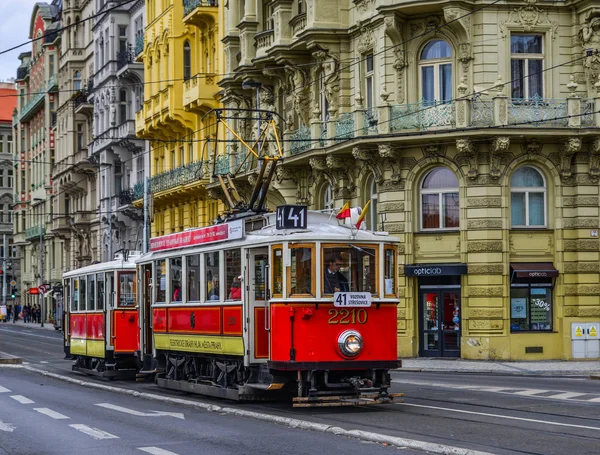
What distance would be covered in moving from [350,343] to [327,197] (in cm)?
2358

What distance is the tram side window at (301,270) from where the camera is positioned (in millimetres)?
19312

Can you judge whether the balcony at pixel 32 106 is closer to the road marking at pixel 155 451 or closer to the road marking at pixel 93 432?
the road marking at pixel 93 432

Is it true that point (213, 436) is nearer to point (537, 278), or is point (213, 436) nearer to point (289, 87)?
point (537, 278)

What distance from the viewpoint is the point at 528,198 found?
36.9 metres

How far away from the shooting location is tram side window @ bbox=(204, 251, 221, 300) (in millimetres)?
21641

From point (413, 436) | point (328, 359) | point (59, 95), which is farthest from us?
point (59, 95)

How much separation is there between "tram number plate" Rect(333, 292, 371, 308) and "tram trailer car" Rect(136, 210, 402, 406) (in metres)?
0.02

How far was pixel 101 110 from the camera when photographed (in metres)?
75.7

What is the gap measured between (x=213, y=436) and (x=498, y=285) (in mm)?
21486

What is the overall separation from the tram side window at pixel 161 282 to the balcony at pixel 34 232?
75.6m

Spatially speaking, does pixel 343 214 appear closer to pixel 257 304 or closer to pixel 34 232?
pixel 257 304

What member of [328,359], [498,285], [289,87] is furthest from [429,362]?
[328,359]

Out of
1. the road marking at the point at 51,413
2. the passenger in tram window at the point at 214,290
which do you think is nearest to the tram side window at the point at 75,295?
the passenger in tram window at the point at 214,290

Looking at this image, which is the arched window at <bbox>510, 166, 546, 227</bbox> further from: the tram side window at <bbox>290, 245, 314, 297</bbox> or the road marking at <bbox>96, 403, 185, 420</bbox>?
the road marking at <bbox>96, 403, 185, 420</bbox>
